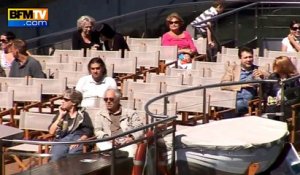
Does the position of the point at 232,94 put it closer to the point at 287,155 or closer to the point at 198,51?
the point at 287,155

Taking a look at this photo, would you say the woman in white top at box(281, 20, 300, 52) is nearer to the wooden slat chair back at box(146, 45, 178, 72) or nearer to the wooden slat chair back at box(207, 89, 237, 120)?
the wooden slat chair back at box(146, 45, 178, 72)

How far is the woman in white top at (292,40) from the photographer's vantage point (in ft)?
52.6

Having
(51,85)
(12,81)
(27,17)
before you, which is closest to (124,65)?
(51,85)

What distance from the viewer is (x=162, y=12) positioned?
20.1m

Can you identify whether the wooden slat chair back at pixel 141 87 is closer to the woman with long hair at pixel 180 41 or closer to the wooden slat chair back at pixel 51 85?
the wooden slat chair back at pixel 51 85

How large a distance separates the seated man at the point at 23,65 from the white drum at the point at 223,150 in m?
4.56

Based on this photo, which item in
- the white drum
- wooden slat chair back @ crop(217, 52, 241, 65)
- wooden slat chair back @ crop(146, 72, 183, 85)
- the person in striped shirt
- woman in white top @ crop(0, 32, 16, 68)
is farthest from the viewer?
the person in striped shirt

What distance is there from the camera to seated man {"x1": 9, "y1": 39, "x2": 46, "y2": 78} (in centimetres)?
1401

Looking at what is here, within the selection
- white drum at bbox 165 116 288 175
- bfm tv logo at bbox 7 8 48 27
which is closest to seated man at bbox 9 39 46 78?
white drum at bbox 165 116 288 175

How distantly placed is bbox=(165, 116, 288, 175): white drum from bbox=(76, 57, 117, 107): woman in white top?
2.77 metres

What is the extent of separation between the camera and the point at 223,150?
9523 millimetres

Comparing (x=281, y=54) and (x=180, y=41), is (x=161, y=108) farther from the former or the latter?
(x=180, y=41)

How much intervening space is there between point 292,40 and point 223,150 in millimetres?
6957

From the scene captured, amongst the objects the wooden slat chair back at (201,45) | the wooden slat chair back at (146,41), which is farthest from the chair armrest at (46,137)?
the wooden slat chair back at (201,45)
